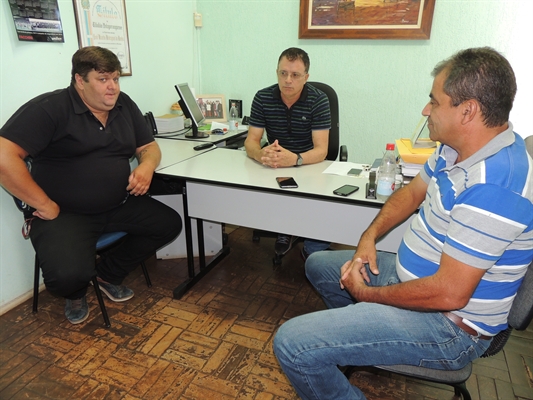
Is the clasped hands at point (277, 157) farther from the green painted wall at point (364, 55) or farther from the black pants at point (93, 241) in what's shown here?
the green painted wall at point (364, 55)

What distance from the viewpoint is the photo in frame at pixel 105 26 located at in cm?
235

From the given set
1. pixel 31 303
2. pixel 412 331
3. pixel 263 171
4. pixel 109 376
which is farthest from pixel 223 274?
pixel 412 331

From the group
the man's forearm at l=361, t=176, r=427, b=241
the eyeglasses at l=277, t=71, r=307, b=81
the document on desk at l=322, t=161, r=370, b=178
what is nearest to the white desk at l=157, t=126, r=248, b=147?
the eyeglasses at l=277, t=71, r=307, b=81

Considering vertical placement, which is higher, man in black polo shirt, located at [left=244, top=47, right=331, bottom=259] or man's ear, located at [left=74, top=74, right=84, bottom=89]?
man's ear, located at [left=74, top=74, right=84, bottom=89]

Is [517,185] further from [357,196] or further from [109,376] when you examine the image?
[109,376]

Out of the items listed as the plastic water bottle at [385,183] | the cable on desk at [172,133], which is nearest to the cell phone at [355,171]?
the plastic water bottle at [385,183]

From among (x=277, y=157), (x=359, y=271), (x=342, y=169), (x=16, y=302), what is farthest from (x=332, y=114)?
(x=16, y=302)

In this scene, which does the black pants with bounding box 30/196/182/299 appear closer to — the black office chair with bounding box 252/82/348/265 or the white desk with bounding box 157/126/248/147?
the white desk with bounding box 157/126/248/147

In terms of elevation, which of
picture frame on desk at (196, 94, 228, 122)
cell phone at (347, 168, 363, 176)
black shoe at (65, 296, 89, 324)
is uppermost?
picture frame on desk at (196, 94, 228, 122)

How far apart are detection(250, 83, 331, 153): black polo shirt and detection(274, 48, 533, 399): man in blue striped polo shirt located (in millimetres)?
1190

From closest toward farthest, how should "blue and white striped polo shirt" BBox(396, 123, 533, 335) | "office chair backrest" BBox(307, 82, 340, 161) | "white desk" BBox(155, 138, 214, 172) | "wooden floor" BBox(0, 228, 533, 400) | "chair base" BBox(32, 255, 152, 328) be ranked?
"blue and white striped polo shirt" BBox(396, 123, 533, 335), "wooden floor" BBox(0, 228, 533, 400), "chair base" BBox(32, 255, 152, 328), "white desk" BBox(155, 138, 214, 172), "office chair backrest" BBox(307, 82, 340, 161)

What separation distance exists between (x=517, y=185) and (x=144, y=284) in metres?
2.11

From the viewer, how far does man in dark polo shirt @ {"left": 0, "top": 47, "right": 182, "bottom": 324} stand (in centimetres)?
175

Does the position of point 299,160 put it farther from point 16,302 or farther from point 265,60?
point 16,302
